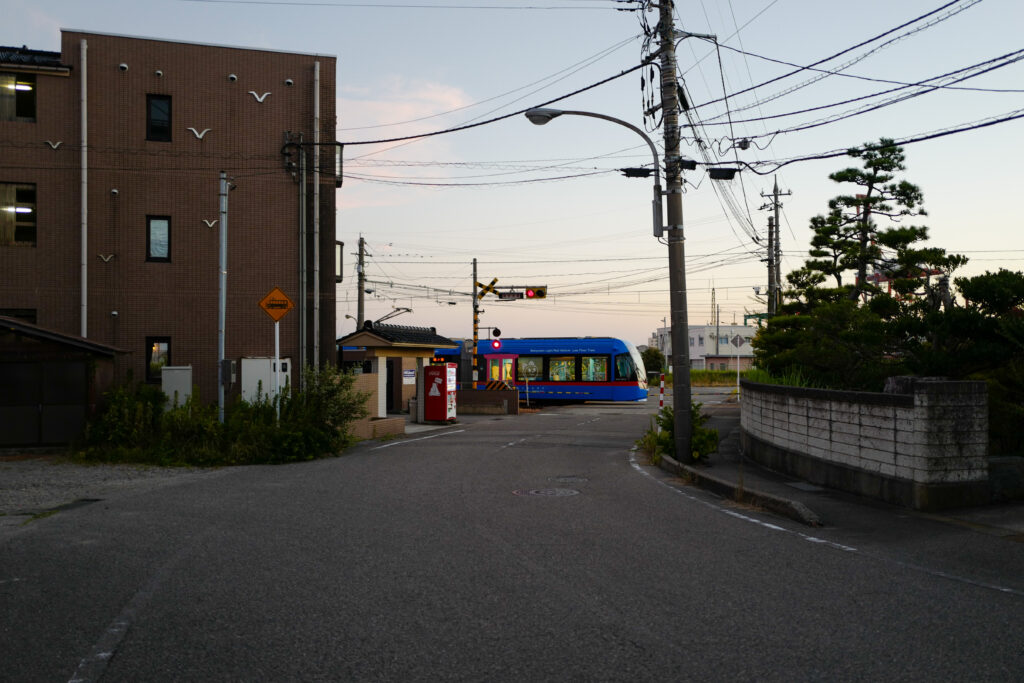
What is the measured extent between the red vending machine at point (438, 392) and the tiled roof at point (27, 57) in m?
14.6

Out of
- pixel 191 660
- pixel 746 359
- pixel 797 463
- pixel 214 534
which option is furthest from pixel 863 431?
pixel 746 359

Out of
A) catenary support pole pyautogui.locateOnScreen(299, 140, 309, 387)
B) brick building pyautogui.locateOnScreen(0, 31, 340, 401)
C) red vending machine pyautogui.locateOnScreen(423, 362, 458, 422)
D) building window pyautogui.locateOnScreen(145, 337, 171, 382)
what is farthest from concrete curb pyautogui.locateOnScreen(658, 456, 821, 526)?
red vending machine pyautogui.locateOnScreen(423, 362, 458, 422)

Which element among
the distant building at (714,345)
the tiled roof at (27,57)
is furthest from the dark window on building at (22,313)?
the distant building at (714,345)

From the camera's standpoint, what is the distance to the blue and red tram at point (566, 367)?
141 ft

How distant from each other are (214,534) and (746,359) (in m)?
133

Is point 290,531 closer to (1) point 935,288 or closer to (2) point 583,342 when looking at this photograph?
(1) point 935,288

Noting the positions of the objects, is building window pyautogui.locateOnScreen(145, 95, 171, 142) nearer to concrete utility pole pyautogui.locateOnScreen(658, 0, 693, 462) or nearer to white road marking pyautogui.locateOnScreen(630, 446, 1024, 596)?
concrete utility pole pyautogui.locateOnScreen(658, 0, 693, 462)

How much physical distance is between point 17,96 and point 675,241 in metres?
17.6

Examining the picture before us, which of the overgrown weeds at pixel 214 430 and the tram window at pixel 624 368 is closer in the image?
the overgrown weeds at pixel 214 430

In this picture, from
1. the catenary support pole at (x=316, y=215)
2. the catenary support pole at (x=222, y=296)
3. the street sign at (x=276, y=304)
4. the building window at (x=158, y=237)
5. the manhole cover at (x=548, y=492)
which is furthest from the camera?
the catenary support pole at (x=316, y=215)

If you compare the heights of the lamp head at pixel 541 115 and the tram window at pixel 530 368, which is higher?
the lamp head at pixel 541 115

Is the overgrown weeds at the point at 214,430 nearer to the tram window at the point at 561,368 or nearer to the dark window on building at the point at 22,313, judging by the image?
the dark window on building at the point at 22,313

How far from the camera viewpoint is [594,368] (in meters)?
43.4

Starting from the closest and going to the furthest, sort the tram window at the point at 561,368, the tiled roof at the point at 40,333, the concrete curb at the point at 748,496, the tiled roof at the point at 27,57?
the concrete curb at the point at 748,496 < the tiled roof at the point at 40,333 < the tiled roof at the point at 27,57 < the tram window at the point at 561,368
